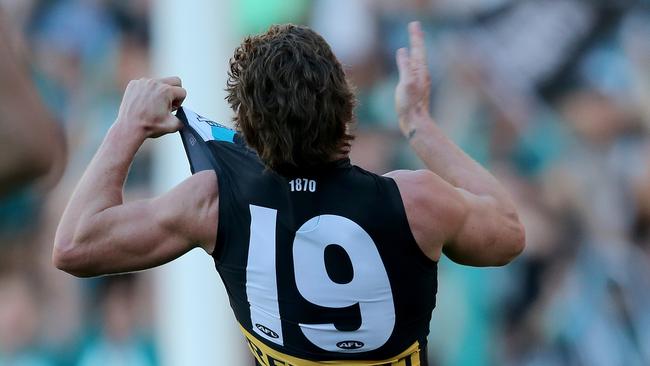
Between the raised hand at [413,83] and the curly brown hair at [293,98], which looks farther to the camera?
the raised hand at [413,83]

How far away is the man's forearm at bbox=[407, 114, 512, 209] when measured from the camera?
3.42 metres

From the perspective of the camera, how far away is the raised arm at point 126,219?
309 centimetres

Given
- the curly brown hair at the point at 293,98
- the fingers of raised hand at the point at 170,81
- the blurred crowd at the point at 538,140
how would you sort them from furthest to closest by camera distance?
the blurred crowd at the point at 538,140
the fingers of raised hand at the point at 170,81
the curly brown hair at the point at 293,98

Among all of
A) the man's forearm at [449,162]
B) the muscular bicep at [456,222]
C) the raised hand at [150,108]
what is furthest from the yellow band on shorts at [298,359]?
the raised hand at [150,108]

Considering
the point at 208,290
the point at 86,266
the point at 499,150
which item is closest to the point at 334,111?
the point at 86,266

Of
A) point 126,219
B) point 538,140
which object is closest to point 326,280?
point 126,219

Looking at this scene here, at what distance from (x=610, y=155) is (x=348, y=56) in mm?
1750

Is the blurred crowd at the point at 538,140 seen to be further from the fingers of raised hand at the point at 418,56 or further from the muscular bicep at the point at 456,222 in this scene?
the muscular bicep at the point at 456,222

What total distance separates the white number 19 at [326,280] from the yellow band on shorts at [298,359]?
51 mm

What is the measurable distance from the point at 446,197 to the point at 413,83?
642 millimetres

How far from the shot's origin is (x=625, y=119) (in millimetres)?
6531

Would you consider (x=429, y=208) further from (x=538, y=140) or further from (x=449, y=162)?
(x=538, y=140)

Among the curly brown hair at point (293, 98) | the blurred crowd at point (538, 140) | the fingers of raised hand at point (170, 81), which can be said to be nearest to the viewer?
the curly brown hair at point (293, 98)

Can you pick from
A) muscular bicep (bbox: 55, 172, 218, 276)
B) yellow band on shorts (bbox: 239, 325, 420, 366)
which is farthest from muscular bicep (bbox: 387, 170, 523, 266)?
muscular bicep (bbox: 55, 172, 218, 276)
